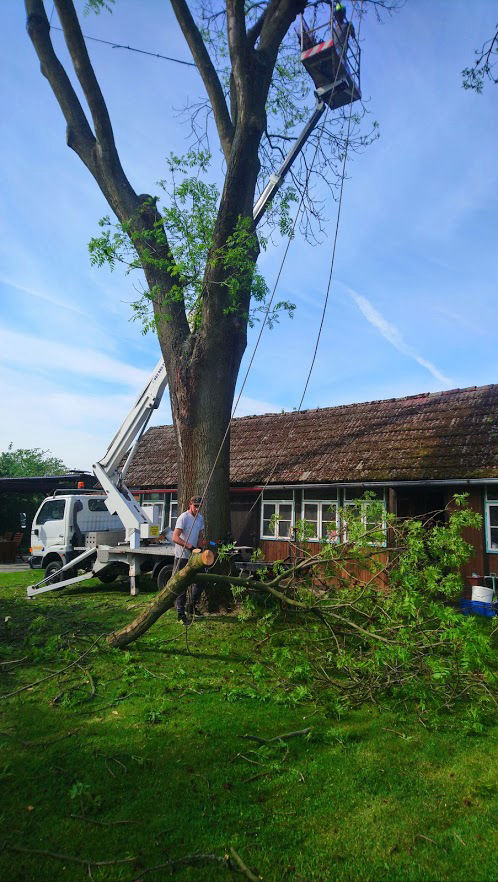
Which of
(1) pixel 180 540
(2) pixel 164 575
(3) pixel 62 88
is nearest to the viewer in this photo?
(1) pixel 180 540

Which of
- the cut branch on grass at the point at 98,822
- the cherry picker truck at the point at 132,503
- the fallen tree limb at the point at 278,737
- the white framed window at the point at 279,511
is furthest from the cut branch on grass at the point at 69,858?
the white framed window at the point at 279,511

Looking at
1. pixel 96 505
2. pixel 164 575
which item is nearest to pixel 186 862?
pixel 164 575

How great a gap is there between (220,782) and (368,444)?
453 inches

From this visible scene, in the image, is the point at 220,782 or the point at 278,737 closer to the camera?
the point at 220,782

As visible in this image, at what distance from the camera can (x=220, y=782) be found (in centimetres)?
356

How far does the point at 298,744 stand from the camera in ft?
13.9

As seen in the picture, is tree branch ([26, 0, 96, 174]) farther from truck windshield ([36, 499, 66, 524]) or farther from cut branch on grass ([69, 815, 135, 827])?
cut branch on grass ([69, 815, 135, 827])

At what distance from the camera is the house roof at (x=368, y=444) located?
492 inches

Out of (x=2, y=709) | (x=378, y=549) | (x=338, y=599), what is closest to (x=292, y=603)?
(x=338, y=599)

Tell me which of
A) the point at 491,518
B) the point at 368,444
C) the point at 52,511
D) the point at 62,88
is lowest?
the point at 52,511

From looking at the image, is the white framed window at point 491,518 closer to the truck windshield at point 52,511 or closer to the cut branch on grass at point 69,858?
the truck windshield at point 52,511

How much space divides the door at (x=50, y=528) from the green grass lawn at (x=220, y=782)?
789cm

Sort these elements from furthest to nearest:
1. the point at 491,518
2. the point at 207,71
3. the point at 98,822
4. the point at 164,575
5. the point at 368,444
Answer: the point at 368,444, the point at 491,518, the point at 164,575, the point at 207,71, the point at 98,822

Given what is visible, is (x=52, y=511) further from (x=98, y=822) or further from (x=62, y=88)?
(x=98, y=822)
